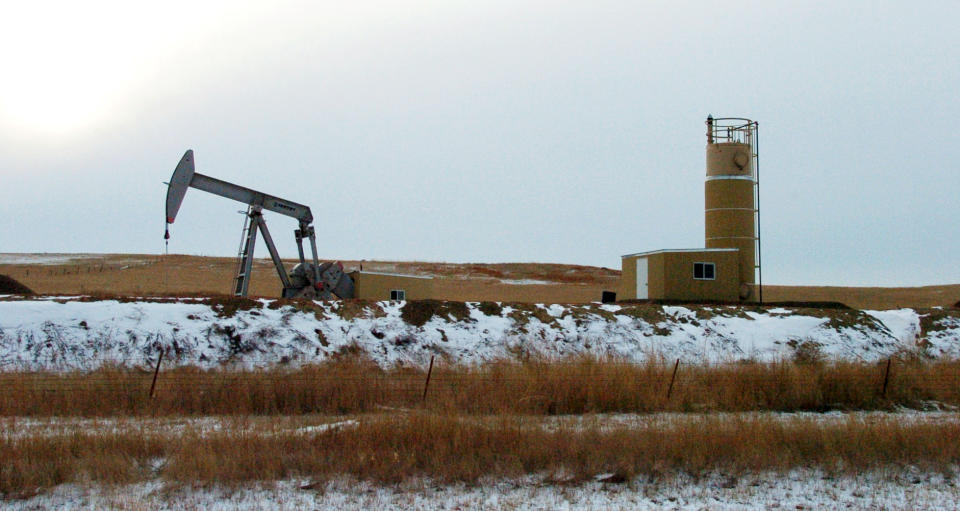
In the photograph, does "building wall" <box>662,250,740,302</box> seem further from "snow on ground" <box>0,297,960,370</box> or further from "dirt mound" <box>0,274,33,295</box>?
"dirt mound" <box>0,274,33,295</box>

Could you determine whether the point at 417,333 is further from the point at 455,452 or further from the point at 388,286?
the point at 388,286

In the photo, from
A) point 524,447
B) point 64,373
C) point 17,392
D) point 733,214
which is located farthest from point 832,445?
point 733,214

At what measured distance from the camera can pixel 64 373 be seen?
14.5 m

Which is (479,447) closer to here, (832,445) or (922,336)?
(832,445)

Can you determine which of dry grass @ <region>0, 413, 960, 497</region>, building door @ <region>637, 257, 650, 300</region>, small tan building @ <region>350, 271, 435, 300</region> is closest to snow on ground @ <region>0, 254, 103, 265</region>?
small tan building @ <region>350, 271, 435, 300</region>

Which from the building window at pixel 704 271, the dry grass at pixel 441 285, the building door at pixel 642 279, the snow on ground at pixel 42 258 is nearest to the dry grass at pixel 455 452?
the building window at pixel 704 271

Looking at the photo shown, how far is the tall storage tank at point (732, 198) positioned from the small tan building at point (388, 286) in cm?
1164

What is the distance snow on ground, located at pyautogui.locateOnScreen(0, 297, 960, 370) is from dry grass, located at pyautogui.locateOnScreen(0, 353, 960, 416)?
2.71 meters

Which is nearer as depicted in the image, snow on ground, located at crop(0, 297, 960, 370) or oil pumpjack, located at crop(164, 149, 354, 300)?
snow on ground, located at crop(0, 297, 960, 370)

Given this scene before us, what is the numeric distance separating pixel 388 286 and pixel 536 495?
76.2 ft

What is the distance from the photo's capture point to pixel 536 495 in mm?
8625

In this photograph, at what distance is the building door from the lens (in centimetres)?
3359

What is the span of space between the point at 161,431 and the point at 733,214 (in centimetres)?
2852

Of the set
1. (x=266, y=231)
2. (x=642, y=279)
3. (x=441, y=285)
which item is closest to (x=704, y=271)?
(x=642, y=279)
